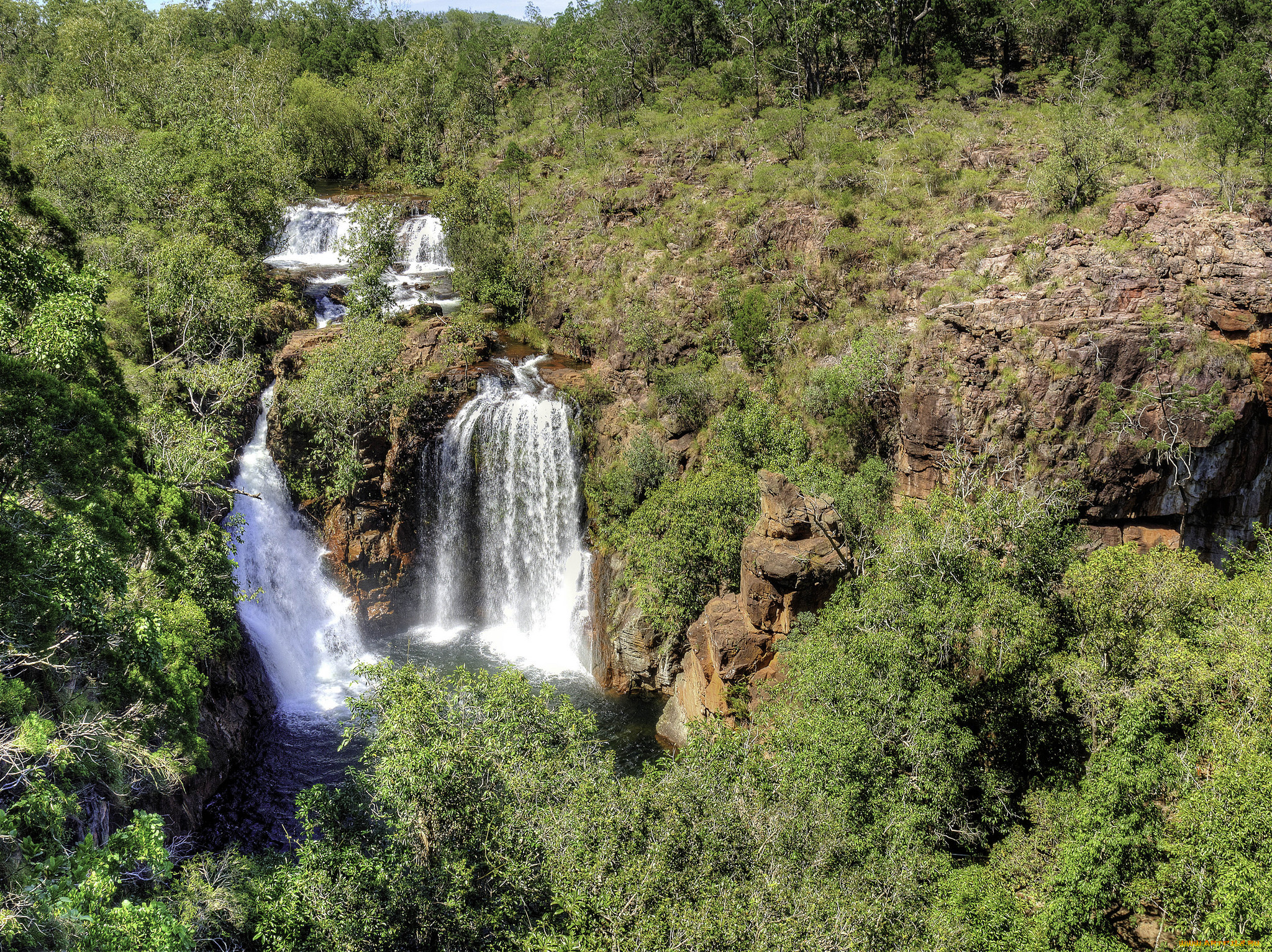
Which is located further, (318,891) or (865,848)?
(865,848)

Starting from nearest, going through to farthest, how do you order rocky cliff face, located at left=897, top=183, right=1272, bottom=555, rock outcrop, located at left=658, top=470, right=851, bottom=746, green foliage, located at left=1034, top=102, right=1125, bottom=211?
rock outcrop, located at left=658, top=470, right=851, bottom=746 → rocky cliff face, located at left=897, top=183, right=1272, bottom=555 → green foliage, located at left=1034, top=102, right=1125, bottom=211

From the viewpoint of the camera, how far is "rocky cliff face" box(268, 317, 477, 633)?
39625 mm

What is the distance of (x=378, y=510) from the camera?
40.0 m

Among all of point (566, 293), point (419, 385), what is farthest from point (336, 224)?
point (419, 385)

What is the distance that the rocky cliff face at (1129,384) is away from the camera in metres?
27.8

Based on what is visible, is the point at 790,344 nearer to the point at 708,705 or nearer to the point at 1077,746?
the point at 708,705

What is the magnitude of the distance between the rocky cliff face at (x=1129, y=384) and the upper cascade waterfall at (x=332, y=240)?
39718mm

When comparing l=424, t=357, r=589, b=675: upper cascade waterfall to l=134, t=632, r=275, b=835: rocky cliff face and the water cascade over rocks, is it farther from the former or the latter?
the water cascade over rocks

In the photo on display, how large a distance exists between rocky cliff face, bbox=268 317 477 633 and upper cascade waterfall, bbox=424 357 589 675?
46.7 inches

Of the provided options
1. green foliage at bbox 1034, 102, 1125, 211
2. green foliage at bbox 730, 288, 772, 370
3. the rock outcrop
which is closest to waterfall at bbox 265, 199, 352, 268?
green foliage at bbox 730, 288, 772, 370

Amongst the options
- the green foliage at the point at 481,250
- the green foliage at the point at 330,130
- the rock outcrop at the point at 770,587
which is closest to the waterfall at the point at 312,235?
the green foliage at the point at 481,250

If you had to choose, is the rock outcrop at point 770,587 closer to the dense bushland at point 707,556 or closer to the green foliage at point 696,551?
the dense bushland at point 707,556

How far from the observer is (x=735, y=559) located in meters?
32.4

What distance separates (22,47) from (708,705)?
9981 cm
